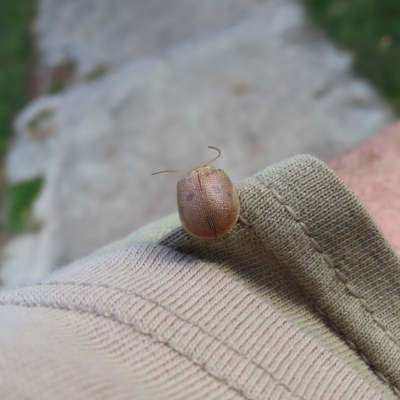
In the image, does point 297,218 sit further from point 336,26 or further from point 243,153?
point 336,26

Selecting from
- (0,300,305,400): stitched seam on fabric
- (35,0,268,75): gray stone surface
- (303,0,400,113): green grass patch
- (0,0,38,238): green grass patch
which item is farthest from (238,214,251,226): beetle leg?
(35,0,268,75): gray stone surface

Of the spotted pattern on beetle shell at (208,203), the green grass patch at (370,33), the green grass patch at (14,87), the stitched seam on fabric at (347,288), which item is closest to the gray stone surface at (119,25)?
the green grass patch at (14,87)

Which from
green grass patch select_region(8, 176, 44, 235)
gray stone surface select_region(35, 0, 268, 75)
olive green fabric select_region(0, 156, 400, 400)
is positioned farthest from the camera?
gray stone surface select_region(35, 0, 268, 75)

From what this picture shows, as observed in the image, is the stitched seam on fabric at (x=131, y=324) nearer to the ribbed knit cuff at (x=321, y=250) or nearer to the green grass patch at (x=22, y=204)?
the ribbed knit cuff at (x=321, y=250)

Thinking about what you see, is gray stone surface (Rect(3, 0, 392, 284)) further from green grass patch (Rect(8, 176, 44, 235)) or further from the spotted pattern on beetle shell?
the spotted pattern on beetle shell

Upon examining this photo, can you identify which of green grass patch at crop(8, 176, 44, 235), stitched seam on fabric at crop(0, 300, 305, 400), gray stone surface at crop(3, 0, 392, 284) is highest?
stitched seam on fabric at crop(0, 300, 305, 400)

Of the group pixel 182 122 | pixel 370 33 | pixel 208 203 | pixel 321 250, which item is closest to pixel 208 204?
pixel 208 203

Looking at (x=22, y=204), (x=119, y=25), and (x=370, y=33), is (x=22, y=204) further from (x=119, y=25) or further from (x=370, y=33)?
(x=370, y=33)
